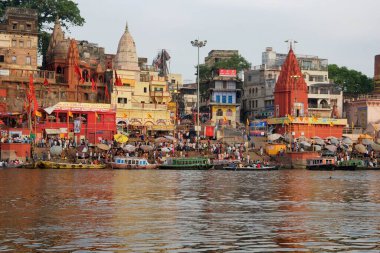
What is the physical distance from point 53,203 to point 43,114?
3977cm

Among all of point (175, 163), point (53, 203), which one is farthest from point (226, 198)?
point (175, 163)

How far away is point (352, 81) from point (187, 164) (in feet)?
138

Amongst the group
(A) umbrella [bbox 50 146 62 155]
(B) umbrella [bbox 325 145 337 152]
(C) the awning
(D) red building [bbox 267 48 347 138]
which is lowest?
(A) umbrella [bbox 50 146 62 155]

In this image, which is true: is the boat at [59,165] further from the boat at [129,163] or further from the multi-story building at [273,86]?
the multi-story building at [273,86]

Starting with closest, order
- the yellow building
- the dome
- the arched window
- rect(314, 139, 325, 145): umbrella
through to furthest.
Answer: rect(314, 139, 325, 145): umbrella
the yellow building
the arched window
the dome

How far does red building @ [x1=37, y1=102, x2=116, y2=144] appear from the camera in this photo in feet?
221

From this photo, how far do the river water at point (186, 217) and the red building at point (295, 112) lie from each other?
35384 mm

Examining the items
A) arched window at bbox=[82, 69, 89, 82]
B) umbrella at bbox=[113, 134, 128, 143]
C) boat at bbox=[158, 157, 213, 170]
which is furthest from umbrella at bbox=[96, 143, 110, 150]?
arched window at bbox=[82, 69, 89, 82]

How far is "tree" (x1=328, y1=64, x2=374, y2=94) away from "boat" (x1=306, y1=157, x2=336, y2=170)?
3323 cm

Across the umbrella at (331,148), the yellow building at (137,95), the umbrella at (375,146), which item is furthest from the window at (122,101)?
the umbrella at (375,146)


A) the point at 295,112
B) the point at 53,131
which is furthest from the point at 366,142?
the point at 53,131

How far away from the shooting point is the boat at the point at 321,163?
6456cm

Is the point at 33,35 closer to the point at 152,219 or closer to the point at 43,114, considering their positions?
the point at 43,114

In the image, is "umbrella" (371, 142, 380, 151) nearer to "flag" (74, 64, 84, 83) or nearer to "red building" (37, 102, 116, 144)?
"red building" (37, 102, 116, 144)
